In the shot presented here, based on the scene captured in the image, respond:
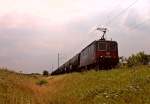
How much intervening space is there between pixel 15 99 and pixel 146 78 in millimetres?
5807

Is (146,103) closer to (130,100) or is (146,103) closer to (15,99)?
(130,100)

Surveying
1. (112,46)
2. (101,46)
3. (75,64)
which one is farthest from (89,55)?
(75,64)

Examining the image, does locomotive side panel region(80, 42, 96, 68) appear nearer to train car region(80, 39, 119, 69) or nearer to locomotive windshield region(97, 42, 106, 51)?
train car region(80, 39, 119, 69)

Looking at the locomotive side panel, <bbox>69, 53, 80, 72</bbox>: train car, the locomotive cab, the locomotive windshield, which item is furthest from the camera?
<bbox>69, 53, 80, 72</bbox>: train car

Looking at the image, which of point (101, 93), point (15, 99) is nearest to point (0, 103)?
point (15, 99)

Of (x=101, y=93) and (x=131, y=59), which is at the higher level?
(x=131, y=59)

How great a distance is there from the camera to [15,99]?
15.1 m

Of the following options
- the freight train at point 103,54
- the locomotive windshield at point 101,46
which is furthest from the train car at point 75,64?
the locomotive windshield at point 101,46

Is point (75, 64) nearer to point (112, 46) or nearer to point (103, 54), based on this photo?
point (112, 46)

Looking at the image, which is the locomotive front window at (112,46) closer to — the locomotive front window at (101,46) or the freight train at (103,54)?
the freight train at (103,54)

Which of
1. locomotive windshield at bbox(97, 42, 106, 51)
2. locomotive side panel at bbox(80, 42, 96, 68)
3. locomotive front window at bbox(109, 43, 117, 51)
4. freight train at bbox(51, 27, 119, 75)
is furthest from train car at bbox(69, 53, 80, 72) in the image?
locomotive windshield at bbox(97, 42, 106, 51)

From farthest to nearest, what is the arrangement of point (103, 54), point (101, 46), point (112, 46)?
point (112, 46)
point (101, 46)
point (103, 54)

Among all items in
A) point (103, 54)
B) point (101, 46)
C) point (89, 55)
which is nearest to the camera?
point (103, 54)

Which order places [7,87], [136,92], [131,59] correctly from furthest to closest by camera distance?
[131,59], [7,87], [136,92]
